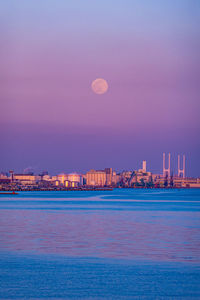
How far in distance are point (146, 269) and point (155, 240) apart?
32.4 ft

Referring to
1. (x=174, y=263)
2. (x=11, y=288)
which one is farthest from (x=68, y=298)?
(x=174, y=263)

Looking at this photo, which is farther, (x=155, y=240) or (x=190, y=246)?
(x=155, y=240)

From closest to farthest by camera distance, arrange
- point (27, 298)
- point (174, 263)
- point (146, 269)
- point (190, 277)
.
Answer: point (27, 298) < point (190, 277) < point (146, 269) < point (174, 263)

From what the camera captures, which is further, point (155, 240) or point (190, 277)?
point (155, 240)

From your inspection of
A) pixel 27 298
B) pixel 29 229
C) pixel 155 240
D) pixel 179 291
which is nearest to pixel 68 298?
pixel 27 298

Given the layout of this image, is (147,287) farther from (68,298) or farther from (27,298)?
(27,298)

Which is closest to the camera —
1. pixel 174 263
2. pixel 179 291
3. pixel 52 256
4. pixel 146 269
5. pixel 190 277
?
pixel 179 291

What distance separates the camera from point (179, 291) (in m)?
16.6

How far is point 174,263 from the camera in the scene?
21.3 meters

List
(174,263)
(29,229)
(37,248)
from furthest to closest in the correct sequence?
(29,229), (37,248), (174,263)

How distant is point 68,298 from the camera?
15.5 metres

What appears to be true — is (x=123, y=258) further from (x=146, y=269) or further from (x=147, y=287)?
(x=147, y=287)

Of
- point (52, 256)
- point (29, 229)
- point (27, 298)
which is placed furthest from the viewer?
point (29, 229)

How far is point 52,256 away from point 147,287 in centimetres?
691
